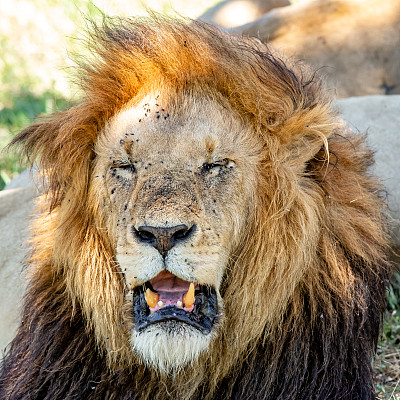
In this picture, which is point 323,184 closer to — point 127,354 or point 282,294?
point 282,294

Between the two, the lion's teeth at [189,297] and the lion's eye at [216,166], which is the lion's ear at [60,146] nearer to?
the lion's eye at [216,166]

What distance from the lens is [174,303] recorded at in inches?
95.0

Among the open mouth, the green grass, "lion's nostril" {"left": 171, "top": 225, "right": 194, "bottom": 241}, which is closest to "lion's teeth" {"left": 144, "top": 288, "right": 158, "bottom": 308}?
the open mouth

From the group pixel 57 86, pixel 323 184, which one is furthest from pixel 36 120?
pixel 57 86

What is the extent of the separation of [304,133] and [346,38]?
384cm

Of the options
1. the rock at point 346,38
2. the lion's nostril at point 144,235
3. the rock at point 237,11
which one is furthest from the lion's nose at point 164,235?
the rock at point 237,11

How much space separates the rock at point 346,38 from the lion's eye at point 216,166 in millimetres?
3416

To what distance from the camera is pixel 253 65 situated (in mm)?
2605

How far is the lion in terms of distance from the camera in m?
2.51

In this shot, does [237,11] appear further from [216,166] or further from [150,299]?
[150,299]

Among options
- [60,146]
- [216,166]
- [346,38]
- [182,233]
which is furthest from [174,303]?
[346,38]

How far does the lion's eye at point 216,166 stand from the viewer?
8.23 feet

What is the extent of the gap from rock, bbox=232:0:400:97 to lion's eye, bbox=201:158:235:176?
3.42 metres

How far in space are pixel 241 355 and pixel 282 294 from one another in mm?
285
